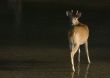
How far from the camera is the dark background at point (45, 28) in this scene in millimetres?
13867

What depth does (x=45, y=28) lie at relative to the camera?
18016 millimetres

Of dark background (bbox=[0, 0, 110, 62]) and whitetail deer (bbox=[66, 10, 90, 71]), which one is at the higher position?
whitetail deer (bbox=[66, 10, 90, 71])

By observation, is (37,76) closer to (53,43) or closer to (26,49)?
(26,49)

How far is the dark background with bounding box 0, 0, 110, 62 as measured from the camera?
13867 mm

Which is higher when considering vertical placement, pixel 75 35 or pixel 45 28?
pixel 75 35

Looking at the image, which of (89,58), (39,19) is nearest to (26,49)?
(89,58)

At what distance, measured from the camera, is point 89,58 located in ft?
43.6

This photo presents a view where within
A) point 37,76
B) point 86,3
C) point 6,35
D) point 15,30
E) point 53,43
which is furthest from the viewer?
point 86,3

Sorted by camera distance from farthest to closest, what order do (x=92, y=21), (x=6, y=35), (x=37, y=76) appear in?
(x=92, y=21), (x=6, y=35), (x=37, y=76)

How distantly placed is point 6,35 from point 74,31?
488 centimetres

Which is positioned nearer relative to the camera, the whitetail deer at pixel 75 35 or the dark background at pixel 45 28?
the whitetail deer at pixel 75 35

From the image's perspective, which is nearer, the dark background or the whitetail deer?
the whitetail deer

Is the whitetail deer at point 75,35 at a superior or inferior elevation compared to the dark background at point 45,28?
superior

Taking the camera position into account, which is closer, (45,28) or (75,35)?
(75,35)
